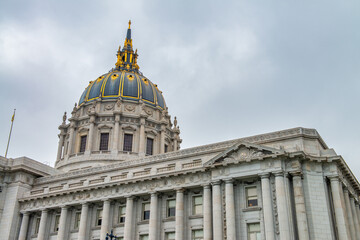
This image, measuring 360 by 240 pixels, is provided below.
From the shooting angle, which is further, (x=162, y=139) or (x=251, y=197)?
(x=162, y=139)

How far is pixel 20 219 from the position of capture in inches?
2152

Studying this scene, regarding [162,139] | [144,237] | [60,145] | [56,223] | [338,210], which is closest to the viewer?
[338,210]

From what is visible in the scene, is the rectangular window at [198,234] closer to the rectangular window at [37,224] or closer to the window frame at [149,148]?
the rectangular window at [37,224]

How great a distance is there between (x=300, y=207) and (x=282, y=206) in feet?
5.92

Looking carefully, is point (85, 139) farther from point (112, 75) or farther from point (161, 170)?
point (161, 170)

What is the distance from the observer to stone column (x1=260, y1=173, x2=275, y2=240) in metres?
36.0

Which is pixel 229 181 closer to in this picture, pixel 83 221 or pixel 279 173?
pixel 279 173

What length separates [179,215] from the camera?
4222 cm

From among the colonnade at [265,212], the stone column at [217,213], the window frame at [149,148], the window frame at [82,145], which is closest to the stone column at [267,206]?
the colonnade at [265,212]

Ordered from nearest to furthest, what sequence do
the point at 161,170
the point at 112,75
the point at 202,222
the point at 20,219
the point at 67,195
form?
the point at 202,222 → the point at 161,170 → the point at 67,195 → the point at 20,219 → the point at 112,75

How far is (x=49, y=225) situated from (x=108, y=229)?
10402mm

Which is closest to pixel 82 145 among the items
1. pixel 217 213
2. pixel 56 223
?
pixel 56 223

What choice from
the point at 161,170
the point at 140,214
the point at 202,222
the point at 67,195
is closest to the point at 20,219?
the point at 67,195

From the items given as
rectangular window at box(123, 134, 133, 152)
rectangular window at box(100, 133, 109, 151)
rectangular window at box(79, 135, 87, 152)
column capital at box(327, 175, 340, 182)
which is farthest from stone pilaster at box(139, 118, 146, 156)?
column capital at box(327, 175, 340, 182)
